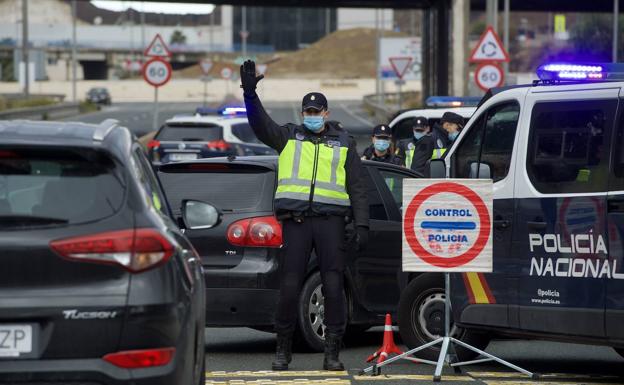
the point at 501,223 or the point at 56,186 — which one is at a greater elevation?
the point at 56,186

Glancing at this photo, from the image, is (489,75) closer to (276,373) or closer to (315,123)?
(315,123)

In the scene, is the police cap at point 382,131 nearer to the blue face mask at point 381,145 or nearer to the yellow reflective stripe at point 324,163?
the blue face mask at point 381,145

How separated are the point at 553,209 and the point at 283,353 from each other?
2.03m

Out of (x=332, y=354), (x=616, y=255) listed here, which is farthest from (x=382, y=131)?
(x=616, y=255)

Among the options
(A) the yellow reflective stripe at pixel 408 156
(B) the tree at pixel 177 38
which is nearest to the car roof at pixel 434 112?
(A) the yellow reflective stripe at pixel 408 156

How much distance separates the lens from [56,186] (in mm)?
5953

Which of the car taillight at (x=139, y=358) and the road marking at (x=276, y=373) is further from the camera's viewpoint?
the road marking at (x=276, y=373)

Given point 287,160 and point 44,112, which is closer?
point 287,160

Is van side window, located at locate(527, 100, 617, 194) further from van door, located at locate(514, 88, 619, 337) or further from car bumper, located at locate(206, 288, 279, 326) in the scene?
car bumper, located at locate(206, 288, 279, 326)

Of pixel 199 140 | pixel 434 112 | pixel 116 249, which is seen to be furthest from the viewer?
pixel 199 140

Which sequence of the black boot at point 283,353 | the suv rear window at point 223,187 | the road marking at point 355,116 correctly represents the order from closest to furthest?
the black boot at point 283,353, the suv rear window at point 223,187, the road marking at point 355,116

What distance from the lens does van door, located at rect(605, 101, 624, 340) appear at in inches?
338

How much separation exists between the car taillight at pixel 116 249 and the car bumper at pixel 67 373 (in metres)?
0.39

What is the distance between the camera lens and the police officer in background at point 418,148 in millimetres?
15961
